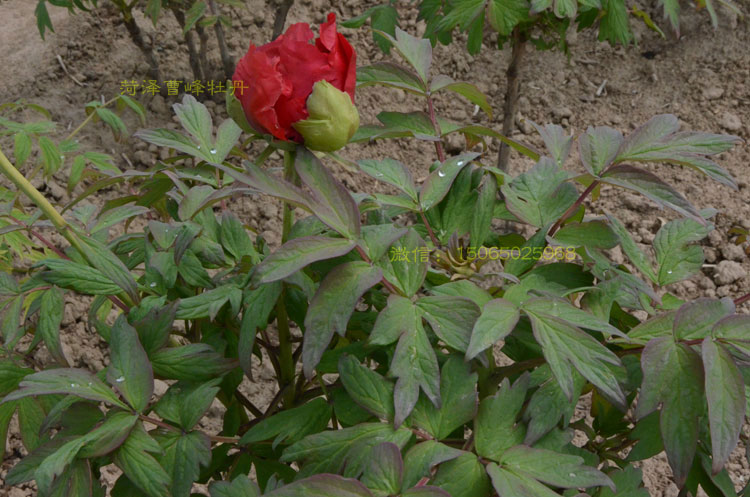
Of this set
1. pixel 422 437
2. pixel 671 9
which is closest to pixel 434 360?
pixel 422 437

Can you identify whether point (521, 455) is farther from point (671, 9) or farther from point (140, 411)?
point (671, 9)

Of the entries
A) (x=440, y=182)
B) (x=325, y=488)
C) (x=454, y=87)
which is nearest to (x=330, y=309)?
(x=325, y=488)

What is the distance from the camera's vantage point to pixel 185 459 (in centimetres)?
79

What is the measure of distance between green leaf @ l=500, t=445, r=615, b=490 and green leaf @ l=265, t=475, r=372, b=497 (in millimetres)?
158

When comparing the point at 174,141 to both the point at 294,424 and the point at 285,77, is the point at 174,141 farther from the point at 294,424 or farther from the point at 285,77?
the point at 294,424

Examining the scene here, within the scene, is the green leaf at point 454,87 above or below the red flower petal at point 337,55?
below

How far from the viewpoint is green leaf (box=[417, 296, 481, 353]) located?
75cm

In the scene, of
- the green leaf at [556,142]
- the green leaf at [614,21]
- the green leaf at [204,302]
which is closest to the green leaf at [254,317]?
the green leaf at [204,302]

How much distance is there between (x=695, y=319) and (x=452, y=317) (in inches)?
9.8

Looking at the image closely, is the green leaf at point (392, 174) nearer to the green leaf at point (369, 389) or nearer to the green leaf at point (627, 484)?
the green leaf at point (369, 389)

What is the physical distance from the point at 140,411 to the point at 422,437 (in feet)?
1.00

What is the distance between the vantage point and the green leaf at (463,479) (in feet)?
2.41

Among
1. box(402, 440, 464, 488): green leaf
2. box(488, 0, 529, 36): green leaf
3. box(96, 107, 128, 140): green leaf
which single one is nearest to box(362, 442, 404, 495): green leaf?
box(402, 440, 464, 488): green leaf

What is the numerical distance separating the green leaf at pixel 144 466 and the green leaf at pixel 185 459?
0.02 m
